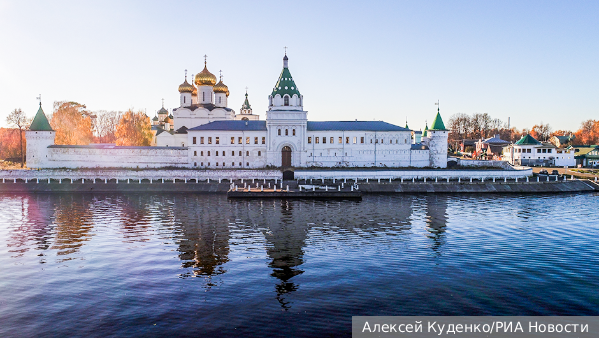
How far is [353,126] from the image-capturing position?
54.5 metres

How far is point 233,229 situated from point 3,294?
12141 millimetres

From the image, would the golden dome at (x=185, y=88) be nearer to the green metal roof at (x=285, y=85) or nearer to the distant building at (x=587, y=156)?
the green metal roof at (x=285, y=85)

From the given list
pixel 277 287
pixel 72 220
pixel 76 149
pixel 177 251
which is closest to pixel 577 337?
pixel 277 287

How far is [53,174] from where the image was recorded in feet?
154

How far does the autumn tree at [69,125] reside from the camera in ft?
217

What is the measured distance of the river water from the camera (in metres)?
13.4

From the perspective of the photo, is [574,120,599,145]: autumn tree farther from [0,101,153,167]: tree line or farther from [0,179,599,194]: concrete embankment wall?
[0,101,153,167]: tree line

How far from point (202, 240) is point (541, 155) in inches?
2264

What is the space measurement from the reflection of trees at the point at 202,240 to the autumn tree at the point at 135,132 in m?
35.3

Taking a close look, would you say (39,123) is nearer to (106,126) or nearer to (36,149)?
(36,149)

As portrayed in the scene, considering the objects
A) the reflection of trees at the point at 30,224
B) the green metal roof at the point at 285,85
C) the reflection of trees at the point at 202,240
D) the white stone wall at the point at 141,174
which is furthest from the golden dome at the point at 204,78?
the reflection of trees at the point at 202,240

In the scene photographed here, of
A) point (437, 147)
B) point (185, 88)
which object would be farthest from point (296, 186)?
point (185, 88)

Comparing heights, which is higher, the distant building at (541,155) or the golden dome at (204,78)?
the golden dome at (204,78)

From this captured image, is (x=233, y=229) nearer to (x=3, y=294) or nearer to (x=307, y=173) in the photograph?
(x=3, y=294)
